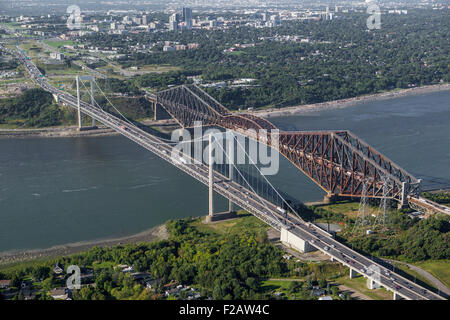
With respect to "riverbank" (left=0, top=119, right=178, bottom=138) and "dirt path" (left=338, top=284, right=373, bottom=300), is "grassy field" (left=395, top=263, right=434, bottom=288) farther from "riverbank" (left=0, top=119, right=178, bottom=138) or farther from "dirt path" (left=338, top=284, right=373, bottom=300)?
"riverbank" (left=0, top=119, right=178, bottom=138)

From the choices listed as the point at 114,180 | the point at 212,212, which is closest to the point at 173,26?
the point at 114,180

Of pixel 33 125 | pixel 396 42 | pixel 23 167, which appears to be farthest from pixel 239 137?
pixel 396 42

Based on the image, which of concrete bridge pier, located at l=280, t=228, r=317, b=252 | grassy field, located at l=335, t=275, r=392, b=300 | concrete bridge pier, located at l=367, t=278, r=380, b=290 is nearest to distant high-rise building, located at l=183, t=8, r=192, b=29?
concrete bridge pier, located at l=280, t=228, r=317, b=252

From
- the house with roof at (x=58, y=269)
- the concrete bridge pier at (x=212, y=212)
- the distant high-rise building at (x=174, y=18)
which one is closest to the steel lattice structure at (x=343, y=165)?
the concrete bridge pier at (x=212, y=212)

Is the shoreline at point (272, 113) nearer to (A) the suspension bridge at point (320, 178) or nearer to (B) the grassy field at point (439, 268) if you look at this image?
(A) the suspension bridge at point (320, 178)
